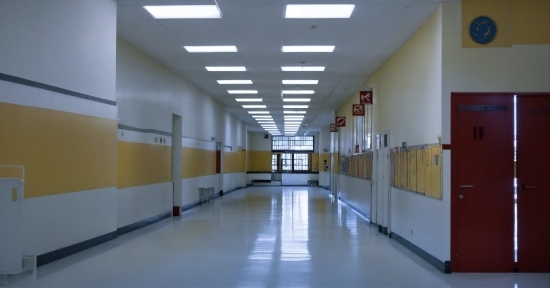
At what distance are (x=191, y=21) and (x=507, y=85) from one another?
5.21 m

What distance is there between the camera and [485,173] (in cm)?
693

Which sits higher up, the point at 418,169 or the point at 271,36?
the point at 271,36

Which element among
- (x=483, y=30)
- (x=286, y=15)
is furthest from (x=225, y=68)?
(x=483, y=30)

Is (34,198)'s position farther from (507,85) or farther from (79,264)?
(507,85)

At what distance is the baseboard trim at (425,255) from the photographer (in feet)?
22.4

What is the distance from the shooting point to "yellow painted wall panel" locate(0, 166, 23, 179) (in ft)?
18.5

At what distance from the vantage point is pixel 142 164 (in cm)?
1105

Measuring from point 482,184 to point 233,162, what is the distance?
19.6m

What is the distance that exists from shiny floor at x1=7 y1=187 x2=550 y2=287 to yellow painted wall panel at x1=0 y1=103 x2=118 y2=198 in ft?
3.76

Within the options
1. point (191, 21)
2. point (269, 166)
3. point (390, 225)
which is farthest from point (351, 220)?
point (269, 166)

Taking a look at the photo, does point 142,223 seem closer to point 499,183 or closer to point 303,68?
point 303,68

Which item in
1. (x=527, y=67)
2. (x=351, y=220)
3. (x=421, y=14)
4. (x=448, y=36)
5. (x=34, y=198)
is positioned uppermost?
(x=421, y=14)

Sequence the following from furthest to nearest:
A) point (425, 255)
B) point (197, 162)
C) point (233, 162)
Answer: point (233, 162), point (197, 162), point (425, 255)

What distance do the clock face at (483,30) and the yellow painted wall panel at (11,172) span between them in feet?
21.3
